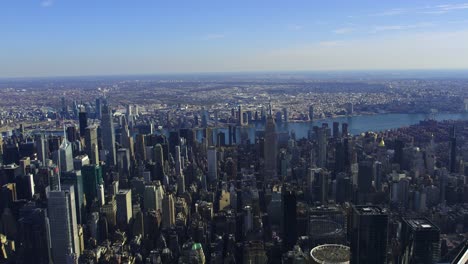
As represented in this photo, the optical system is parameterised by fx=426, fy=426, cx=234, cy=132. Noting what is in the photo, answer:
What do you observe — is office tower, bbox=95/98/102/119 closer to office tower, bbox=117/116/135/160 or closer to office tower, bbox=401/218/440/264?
office tower, bbox=117/116/135/160

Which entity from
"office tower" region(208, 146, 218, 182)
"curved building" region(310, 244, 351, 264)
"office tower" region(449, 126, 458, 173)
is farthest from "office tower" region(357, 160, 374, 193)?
"office tower" region(208, 146, 218, 182)

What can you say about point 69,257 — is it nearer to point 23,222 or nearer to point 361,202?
point 23,222

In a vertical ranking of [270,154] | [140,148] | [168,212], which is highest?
[270,154]

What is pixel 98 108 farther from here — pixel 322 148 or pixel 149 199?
pixel 322 148

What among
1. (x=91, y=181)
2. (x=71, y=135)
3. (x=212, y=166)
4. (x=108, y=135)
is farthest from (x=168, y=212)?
(x=71, y=135)

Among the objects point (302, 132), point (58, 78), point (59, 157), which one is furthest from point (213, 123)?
point (58, 78)

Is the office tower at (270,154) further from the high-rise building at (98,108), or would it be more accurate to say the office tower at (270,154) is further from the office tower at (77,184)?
the high-rise building at (98,108)
